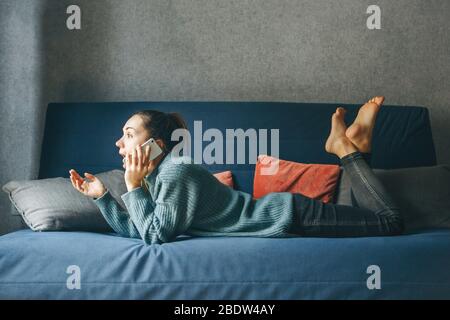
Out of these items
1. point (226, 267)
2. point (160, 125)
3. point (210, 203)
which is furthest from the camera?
point (160, 125)

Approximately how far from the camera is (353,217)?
245 centimetres

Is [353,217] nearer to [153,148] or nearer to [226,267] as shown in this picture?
[226,267]

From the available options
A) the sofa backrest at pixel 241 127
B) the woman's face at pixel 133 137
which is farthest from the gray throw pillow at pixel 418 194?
the woman's face at pixel 133 137

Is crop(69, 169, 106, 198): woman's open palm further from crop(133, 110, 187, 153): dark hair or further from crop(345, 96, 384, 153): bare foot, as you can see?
crop(345, 96, 384, 153): bare foot

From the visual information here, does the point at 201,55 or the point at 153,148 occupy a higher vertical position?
the point at 201,55

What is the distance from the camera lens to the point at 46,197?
101 inches

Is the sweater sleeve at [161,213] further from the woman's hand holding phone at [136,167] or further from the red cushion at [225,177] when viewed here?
the red cushion at [225,177]

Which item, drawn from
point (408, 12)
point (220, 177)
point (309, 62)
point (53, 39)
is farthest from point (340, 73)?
point (53, 39)

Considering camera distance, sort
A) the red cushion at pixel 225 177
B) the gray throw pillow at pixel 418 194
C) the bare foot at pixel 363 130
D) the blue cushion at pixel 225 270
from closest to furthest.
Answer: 1. the blue cushion at pixel 225 270
2. the bare foot at pixel 363 130
3. the gray throw pillow at pixel 418 194
4. the red cushion at pixel 225 177

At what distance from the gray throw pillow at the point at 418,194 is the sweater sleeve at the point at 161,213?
31.1 inches

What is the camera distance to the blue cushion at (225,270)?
2.16 metres

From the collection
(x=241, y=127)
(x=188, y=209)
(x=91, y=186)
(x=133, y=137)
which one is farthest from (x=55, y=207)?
(x=241, y=127)

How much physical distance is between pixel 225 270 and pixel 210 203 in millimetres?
320

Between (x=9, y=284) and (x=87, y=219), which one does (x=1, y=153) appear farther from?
(x=9, y=284)
